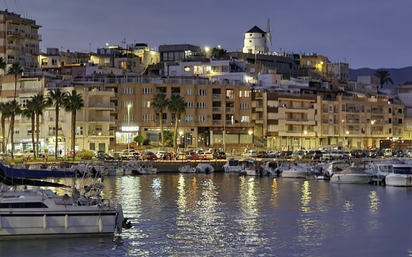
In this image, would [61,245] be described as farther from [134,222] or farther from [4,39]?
[4,39]

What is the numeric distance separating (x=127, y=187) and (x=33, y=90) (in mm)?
51226

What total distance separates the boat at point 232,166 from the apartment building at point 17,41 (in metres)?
67.1

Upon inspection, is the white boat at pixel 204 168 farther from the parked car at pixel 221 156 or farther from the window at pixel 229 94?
the window at pixel 229 94

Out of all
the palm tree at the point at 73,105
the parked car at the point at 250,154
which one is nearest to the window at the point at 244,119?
the parked car at the point at 250,154

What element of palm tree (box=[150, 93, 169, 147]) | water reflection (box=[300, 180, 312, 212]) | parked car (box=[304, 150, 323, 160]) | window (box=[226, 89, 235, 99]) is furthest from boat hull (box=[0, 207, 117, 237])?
window (box=[226, 89, 235, 99])

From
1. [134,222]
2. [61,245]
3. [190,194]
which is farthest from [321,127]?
[61,245]

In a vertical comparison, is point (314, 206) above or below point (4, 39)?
below

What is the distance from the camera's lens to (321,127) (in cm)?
15925

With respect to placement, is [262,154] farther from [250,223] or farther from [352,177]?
[250,223]

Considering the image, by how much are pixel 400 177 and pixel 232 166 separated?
31.2 m

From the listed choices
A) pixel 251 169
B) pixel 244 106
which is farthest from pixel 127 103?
pixel 251 169

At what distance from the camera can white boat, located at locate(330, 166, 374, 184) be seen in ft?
302

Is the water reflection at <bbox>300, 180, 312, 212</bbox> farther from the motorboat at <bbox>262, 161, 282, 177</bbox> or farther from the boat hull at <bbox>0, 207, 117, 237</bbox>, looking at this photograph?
the boat hull at <bbox>0, 207, 117, 237</bbox>

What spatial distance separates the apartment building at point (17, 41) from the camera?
559ft
